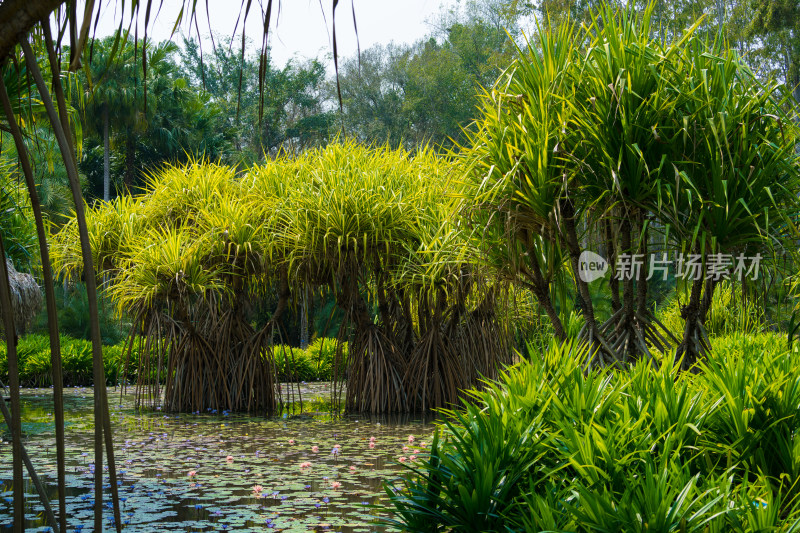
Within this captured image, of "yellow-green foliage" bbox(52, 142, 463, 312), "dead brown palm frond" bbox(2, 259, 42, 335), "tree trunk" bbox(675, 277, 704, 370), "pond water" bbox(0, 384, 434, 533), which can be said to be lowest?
"pond water" bbox(0, 384, 434, 533)

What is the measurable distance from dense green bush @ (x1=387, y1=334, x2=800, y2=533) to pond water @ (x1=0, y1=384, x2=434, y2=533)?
371 millimetres

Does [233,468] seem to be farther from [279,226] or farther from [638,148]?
[279,226]

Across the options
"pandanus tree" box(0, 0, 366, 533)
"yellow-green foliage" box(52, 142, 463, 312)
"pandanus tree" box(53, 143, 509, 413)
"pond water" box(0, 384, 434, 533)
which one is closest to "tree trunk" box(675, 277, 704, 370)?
"pond water" box(0, 384, 434, 533)

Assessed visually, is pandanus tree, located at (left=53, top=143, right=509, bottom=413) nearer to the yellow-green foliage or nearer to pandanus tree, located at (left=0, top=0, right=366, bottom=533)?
the yellow-green foliage

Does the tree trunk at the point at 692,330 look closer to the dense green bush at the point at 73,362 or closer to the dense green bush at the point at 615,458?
the dense green bush at the point at 615,458

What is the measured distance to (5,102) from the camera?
131 centimetres

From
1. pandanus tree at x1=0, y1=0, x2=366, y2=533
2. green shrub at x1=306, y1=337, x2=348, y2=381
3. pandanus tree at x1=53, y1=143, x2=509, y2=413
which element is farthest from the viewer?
green shrub at x1=306, y1=337, x2=348, y2=381

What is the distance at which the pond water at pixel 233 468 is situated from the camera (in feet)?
13.7

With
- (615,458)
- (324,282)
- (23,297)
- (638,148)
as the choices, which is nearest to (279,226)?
(324,282)

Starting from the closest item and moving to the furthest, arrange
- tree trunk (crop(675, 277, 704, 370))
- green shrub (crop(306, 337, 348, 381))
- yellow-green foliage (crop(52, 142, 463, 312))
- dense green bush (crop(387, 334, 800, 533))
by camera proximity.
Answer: dense green bush (crop(387, 334, 800, 533)) < tree trunk (crop(675, 277, 704, 370)) < yellow-green foliage (crop(52, 142, 463, 312)) < green shrub (crop(306, 337, 348, 381))

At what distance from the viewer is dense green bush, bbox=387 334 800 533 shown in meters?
2.47

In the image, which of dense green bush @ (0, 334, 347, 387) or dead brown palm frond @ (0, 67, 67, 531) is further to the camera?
dense green bush @ (0, 334, 347, 387)

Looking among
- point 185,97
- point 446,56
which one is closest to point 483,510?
point 185,97

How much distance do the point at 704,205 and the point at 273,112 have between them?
29473 mm
